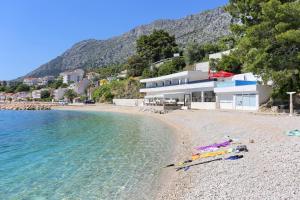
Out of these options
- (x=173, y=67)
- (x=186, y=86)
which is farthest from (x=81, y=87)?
(x=186, y=86)

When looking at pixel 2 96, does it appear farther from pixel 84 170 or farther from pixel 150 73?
pixel 84 170

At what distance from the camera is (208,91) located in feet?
156

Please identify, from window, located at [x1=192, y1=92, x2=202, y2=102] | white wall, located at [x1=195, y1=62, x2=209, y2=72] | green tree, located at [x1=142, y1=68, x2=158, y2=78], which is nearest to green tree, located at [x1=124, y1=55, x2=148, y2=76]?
green tree, located at [x1=142, y1=68, x2=158, y2=78]

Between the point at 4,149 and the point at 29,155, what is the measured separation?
358 cm

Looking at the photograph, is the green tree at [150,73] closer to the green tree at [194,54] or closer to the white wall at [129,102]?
the green tree at [194,54]

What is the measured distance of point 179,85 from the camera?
54.8m

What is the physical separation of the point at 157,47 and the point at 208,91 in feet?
156

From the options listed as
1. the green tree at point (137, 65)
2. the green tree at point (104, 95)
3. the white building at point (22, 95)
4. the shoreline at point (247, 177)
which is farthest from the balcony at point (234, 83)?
the white building at point (22, 95)

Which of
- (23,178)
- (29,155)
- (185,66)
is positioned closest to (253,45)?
(29,155)

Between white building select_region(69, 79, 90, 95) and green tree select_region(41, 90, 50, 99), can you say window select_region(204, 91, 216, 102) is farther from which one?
green tree select_region(41, 90, 50, 99)

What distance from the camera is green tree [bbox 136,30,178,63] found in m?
92.1

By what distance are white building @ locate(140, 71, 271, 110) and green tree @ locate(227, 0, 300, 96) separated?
5.12 metres

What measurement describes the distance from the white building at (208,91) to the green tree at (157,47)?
23.3 m

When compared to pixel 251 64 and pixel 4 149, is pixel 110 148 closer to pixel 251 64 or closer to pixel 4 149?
pixel 4 149
